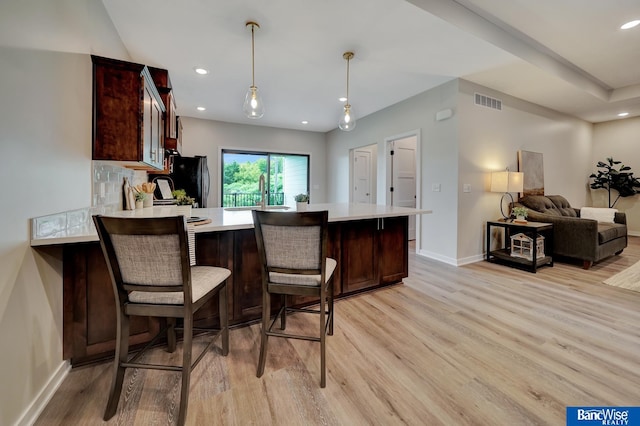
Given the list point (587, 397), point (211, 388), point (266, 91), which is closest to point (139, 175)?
point (266, 91)

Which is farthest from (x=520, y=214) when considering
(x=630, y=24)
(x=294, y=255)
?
(x=294, y=255)

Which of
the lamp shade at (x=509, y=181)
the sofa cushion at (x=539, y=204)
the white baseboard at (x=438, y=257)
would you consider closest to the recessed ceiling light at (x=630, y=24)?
the lamp shade at (x=509, y=181)

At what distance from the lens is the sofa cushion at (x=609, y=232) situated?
139 inches

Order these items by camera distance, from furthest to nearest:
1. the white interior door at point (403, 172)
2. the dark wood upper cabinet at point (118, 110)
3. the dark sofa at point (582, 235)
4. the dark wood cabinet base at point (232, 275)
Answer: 1. the white interior door at point (403, 172)
2. the dark sofa at point (582, 235)
3. the dark wood upper cabinet at point (118, 110)
4. the dark wood cabinet base at point (232, 275)

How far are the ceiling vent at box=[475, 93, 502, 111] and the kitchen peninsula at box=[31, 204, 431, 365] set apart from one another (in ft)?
7.92

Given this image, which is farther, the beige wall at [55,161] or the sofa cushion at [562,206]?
the sofa cushion at [562,206]

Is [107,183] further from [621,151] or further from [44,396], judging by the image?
[621,151]

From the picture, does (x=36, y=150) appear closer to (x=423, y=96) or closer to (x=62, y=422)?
(x=62, y=422)

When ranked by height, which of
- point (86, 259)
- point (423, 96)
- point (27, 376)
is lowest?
point (27, 376)

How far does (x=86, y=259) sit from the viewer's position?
1542 mm

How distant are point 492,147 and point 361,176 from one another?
107 inches

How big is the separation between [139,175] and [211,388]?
3142mm

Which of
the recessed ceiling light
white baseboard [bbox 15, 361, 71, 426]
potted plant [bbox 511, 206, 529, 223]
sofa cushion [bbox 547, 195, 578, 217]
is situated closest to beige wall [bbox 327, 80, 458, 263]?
potted plant [bbox 511, 206, 529, 223]

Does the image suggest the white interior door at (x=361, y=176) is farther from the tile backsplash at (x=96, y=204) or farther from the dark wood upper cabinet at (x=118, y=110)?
the dark wood upper cabinet at (x=118, y=110)
